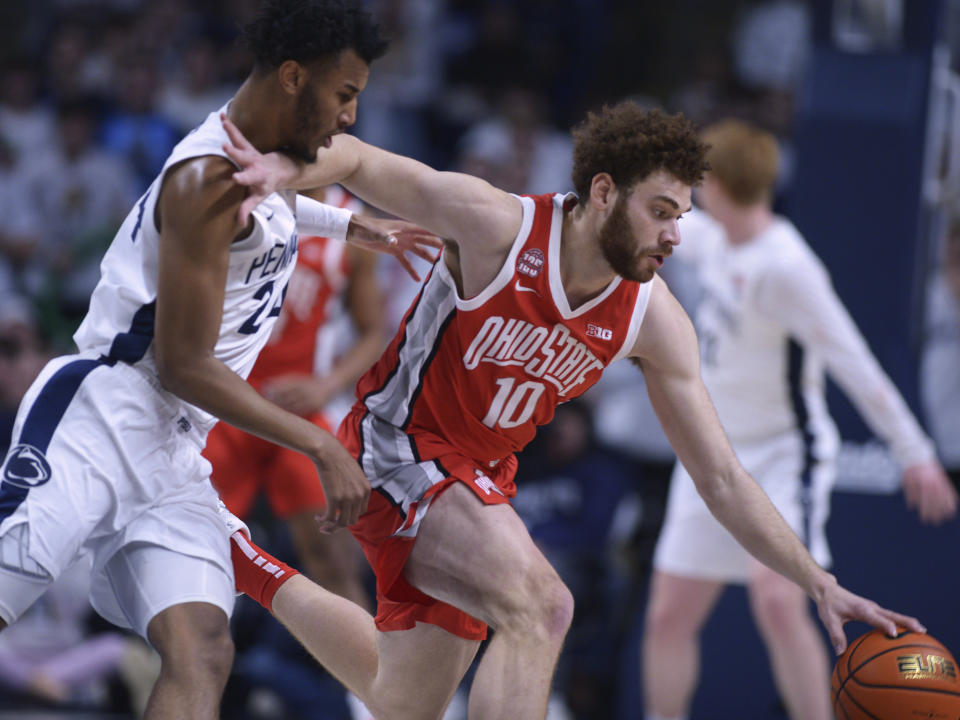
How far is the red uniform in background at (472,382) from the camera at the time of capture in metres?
3.57

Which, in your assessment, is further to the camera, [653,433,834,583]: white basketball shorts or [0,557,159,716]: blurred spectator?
[0,557,159,716]: blurred spectator

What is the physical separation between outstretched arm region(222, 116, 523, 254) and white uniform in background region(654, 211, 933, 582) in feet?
6.57

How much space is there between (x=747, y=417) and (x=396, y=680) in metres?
2.30

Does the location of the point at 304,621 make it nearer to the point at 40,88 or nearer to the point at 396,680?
Answer: the point at 396,680

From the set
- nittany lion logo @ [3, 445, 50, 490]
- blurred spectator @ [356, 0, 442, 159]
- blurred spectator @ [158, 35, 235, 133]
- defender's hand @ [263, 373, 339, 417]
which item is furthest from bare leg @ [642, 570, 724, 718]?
blurred spectator @ [158, 35, 235, 133]

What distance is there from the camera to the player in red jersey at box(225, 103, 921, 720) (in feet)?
11.2

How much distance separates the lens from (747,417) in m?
5.49

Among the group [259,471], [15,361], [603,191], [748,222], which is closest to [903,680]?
[603,191]

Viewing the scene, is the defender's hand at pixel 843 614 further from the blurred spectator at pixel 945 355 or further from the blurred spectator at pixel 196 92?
the blurred spectator at pixel 196 92

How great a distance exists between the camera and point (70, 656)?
266 inches

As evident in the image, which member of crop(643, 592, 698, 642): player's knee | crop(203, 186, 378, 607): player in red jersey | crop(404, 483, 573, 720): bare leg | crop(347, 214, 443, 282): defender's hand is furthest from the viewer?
crop(203, 186, 378, 607): player in red jersey

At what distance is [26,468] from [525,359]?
1.32m

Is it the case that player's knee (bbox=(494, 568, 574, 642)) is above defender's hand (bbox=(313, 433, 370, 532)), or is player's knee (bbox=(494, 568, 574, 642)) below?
below

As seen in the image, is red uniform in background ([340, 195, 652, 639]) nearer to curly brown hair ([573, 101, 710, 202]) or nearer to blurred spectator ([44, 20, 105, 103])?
curly brown hair ([573, 101, 710, 202])
